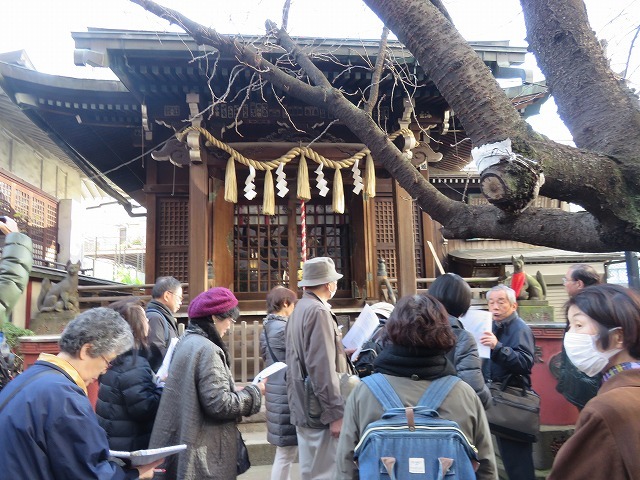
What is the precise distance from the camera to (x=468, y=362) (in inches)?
102

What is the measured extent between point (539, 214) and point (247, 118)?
6796 mm

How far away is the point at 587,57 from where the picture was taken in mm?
2119

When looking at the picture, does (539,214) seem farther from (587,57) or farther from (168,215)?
(168,215)

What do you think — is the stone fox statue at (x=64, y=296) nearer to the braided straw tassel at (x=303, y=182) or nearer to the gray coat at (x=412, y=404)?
the braided straw tassel at (x=303, y=182)

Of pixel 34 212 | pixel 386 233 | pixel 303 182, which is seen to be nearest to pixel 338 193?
pixel 303 182

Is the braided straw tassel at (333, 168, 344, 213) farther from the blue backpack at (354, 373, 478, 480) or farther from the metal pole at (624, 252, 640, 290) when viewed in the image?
the blue backpack at (354, 373, 478, 480)

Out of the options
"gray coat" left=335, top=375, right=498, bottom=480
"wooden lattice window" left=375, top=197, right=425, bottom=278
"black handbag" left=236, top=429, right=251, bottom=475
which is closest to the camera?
"gray coat" left=335, top=375, right=498, bottom=480

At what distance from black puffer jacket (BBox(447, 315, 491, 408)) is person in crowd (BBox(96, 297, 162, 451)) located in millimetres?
1781

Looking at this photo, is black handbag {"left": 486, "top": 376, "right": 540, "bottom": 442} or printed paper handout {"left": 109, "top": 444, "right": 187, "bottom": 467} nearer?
printed paper handout {"left": 109, "top": 444, "right": 187, "bottom": 467}

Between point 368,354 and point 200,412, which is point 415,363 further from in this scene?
point 200,412

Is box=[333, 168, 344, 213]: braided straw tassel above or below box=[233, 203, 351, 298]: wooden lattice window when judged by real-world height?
above

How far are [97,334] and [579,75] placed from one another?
96.2 inches

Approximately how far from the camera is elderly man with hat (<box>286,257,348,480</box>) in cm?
292

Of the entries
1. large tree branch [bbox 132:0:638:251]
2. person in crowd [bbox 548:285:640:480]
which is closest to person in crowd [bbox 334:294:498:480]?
person in crowd [bbox 548:285:640:480]
